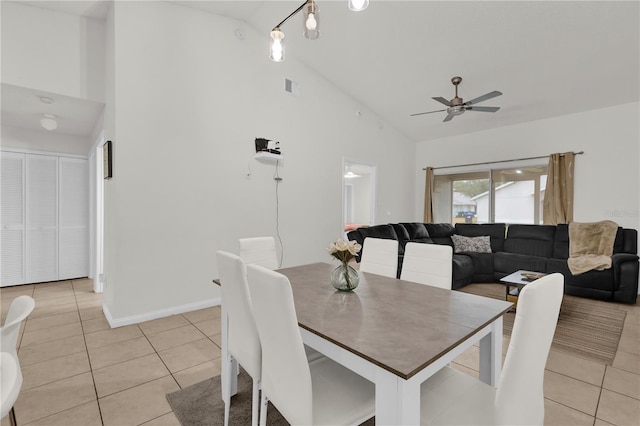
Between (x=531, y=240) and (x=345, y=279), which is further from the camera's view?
(x=531, y=240)

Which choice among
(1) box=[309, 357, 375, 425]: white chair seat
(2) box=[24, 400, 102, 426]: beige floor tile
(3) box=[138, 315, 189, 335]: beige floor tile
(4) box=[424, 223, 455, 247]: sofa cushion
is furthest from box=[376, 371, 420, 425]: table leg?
(4) box=[424, 223, 455, 247]: sofa cushion

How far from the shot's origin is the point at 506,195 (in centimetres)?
565

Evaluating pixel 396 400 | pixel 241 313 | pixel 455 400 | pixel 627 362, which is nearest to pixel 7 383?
pixel 241 313

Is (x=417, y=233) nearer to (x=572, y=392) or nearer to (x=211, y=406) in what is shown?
(x=572, y=392)

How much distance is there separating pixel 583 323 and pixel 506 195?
3098 mm

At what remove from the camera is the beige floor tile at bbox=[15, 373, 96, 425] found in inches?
69.1

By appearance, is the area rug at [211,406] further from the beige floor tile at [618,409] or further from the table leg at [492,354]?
the beige floor tile at [618,409]

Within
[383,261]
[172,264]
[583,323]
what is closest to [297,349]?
[383,261]

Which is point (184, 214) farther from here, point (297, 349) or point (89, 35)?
point (297, 349)

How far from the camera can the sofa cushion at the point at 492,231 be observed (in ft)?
16.7

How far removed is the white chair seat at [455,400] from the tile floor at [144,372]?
86cm

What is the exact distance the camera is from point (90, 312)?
3377 millimetres

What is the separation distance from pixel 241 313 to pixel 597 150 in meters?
5.72

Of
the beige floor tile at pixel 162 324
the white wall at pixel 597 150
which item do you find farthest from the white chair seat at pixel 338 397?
the white wall at pixel 597 150
